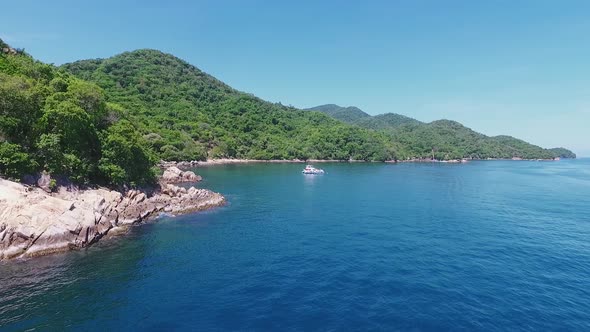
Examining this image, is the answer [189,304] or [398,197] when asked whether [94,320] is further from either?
[398,197]

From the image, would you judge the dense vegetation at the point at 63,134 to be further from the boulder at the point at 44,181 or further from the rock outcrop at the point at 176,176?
the rock outcrop at the point at 176,176

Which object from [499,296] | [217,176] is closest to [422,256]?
[499,296]

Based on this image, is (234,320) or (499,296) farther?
(499,296)

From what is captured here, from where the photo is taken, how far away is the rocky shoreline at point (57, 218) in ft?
148

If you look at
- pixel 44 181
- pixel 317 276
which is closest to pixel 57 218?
pixel 44 181

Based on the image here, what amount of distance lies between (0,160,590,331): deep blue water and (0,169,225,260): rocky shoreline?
2869 mm

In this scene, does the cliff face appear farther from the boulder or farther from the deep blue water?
the deep blue water

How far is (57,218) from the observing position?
160ft

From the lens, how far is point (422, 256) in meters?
49.1

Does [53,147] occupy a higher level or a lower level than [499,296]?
higher

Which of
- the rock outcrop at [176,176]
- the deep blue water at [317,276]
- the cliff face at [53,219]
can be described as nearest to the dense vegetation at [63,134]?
the cliff face at [53,219]

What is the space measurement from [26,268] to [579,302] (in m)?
63.7

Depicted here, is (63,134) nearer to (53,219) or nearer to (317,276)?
(53,219)

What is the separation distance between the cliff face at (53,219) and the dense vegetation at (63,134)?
493 cm
